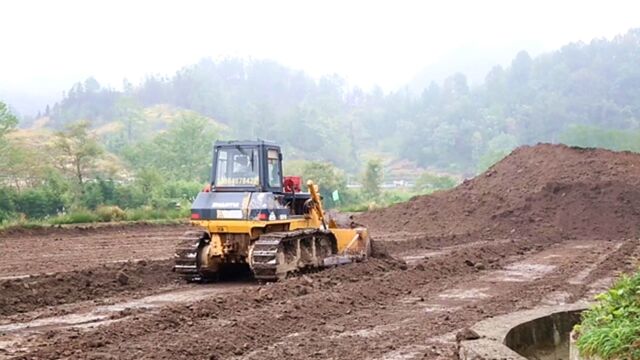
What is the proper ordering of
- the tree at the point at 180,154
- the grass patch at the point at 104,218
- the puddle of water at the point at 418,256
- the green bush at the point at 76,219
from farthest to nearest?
the tree at the point at 180,154, the green bush at the point at 76,219, the grass patch at the point at 104,218, the puddle of water at the point at 418,256

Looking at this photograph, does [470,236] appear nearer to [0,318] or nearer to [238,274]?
[238,274]

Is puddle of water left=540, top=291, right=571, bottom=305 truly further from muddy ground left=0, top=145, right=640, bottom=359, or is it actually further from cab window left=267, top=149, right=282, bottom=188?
cab window left=267, top=149, right=282, bottom=188

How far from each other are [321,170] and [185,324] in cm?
5182

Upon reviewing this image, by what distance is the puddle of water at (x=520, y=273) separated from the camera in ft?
52.6

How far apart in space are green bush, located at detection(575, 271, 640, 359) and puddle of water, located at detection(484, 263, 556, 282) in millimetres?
9649

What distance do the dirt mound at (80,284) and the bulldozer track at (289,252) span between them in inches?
81.1

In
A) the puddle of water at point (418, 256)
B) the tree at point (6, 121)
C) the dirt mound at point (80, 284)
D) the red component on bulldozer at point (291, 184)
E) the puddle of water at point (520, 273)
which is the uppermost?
the tree at point (6, 121)

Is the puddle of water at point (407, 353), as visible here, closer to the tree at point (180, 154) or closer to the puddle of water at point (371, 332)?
the puddle of water at point (371, 332)

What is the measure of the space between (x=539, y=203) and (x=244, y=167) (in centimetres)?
1833

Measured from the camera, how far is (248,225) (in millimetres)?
14617

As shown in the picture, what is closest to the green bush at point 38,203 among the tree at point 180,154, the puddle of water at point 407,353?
the puddle of water at point 407,353

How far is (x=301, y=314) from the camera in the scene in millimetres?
11164

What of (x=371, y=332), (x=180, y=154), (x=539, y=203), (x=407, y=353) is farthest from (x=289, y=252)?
(x=180, y=154)

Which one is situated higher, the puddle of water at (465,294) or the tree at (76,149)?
the tree at (76,149)
